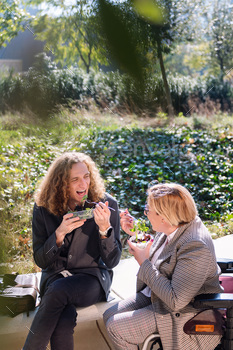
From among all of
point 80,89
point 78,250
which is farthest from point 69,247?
point 80,89

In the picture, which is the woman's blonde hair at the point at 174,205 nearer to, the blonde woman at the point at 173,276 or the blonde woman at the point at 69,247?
the blonde woman at the point at 173,276

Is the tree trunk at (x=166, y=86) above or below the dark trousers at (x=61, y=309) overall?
above

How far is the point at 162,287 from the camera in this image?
1909 mm

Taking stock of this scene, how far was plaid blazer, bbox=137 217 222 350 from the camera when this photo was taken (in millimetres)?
1869

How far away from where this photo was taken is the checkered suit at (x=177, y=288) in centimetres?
187

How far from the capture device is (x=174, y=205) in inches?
78.5

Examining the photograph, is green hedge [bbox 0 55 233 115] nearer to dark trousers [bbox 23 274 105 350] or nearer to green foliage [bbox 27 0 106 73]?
green foliage [bbox 27 0 106 73]

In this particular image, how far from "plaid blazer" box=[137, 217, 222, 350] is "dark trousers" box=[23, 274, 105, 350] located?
0.40 m

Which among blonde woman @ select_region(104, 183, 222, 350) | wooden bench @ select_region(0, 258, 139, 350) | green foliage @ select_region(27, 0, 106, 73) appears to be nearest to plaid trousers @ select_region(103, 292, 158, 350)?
blonde woman @ select_region(104, 183, 222, 350)

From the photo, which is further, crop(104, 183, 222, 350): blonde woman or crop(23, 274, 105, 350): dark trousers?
crop(23, 274, 105, 350): dark trousers

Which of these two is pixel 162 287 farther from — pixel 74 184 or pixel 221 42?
pixel 221 42

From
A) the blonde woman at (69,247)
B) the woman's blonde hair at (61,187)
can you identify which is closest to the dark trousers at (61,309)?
the blonde woman at (69,247)

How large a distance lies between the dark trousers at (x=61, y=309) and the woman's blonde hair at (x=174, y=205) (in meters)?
0.58

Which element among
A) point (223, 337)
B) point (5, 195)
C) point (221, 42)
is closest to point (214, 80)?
point (221, 42)
